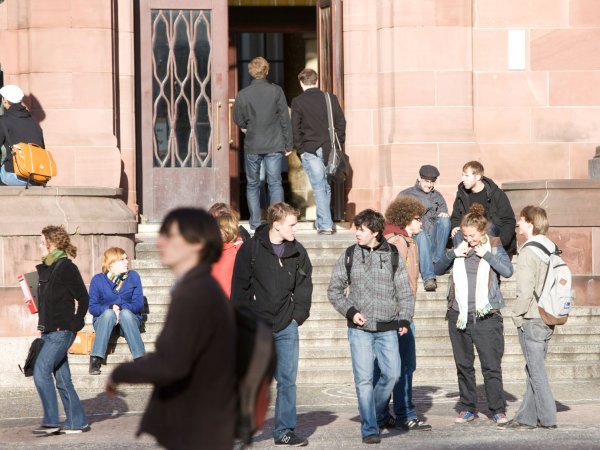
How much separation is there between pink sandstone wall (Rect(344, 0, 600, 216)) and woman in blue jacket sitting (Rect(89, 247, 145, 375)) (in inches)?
198

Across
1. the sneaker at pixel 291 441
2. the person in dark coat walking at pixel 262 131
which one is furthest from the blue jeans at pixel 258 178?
Answer: the sneaker at pixel 291 441

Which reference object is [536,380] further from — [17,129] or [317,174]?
[17,129]

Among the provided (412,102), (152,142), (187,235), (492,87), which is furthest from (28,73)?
(187,235)

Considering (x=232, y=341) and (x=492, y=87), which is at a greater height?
(x=492, y=87)

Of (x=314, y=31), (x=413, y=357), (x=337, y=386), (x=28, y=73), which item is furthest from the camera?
(x=314, y=31)

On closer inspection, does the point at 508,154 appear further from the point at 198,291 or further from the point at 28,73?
the point at 198,291

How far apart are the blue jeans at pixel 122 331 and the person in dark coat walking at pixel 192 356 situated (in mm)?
7282

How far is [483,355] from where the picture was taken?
34.1 ft

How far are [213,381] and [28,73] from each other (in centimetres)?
1168

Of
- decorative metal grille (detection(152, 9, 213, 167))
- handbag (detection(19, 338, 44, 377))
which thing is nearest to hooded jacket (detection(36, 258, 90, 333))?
handbag (detection(19, 338, 44, 377))

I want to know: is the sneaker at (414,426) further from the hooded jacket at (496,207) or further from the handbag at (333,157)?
the handbag at (333,157)

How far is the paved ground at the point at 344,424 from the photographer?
9648 mm

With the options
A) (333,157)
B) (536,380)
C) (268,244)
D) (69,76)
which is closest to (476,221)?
(536,380)

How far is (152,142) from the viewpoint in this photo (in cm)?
1714
